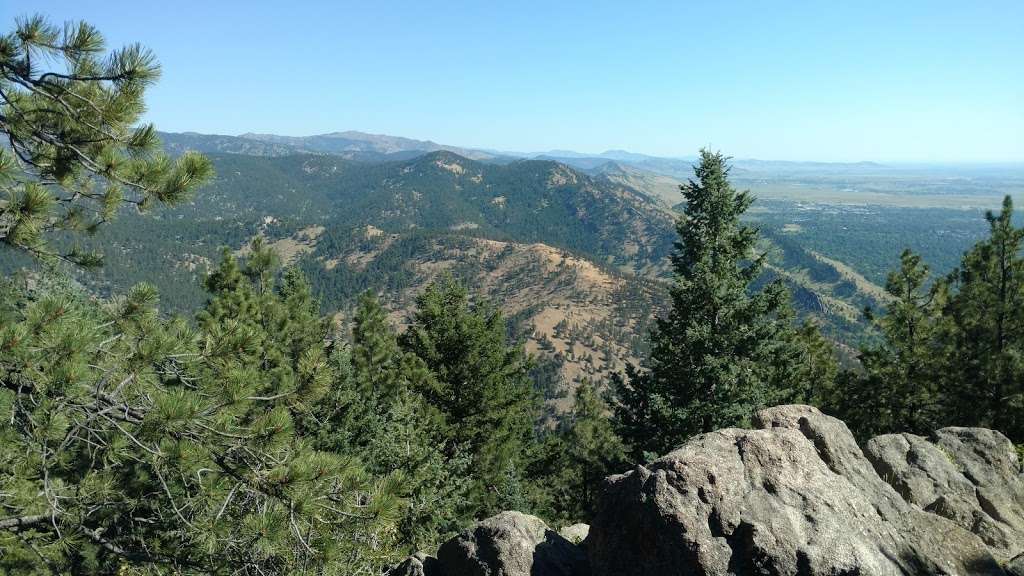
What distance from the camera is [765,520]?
284 inches

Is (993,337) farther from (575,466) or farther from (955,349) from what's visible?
(575,466)

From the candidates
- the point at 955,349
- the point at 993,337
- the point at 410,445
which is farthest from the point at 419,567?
the point at 993,337

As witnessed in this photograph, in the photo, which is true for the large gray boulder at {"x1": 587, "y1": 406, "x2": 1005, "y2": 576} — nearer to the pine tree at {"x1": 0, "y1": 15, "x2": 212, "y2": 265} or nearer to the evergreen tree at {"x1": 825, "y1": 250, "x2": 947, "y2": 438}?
the pine tree at {"x1": 0, "y1": 15, "x2": 212, "y2": 265}

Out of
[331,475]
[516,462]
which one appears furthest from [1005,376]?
[331,475]

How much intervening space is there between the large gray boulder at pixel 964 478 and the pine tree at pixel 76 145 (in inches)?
501

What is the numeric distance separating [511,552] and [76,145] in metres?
8.78

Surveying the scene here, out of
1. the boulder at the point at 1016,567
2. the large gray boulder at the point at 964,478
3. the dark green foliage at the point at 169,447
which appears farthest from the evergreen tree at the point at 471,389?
the boulder at the point at 1016,567

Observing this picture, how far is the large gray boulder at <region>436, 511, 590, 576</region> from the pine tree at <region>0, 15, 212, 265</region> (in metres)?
7.73

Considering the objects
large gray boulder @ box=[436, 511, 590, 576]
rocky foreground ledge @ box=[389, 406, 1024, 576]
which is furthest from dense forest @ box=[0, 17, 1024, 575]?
rocky foreground ledge @ box=[389, 406, 1024, 576]

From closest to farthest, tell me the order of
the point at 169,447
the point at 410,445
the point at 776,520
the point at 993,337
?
1. the point at 169,447
2. the point at 776,520
3. the point at 410,445
4. the point at 993,337

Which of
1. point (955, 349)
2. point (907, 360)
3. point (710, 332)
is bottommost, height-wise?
point (907, 360)

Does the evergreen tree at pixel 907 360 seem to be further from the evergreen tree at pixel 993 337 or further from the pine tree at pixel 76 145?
the pine tree at pixel 76 145

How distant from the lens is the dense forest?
4.70 m

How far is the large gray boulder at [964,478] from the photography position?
870cm
